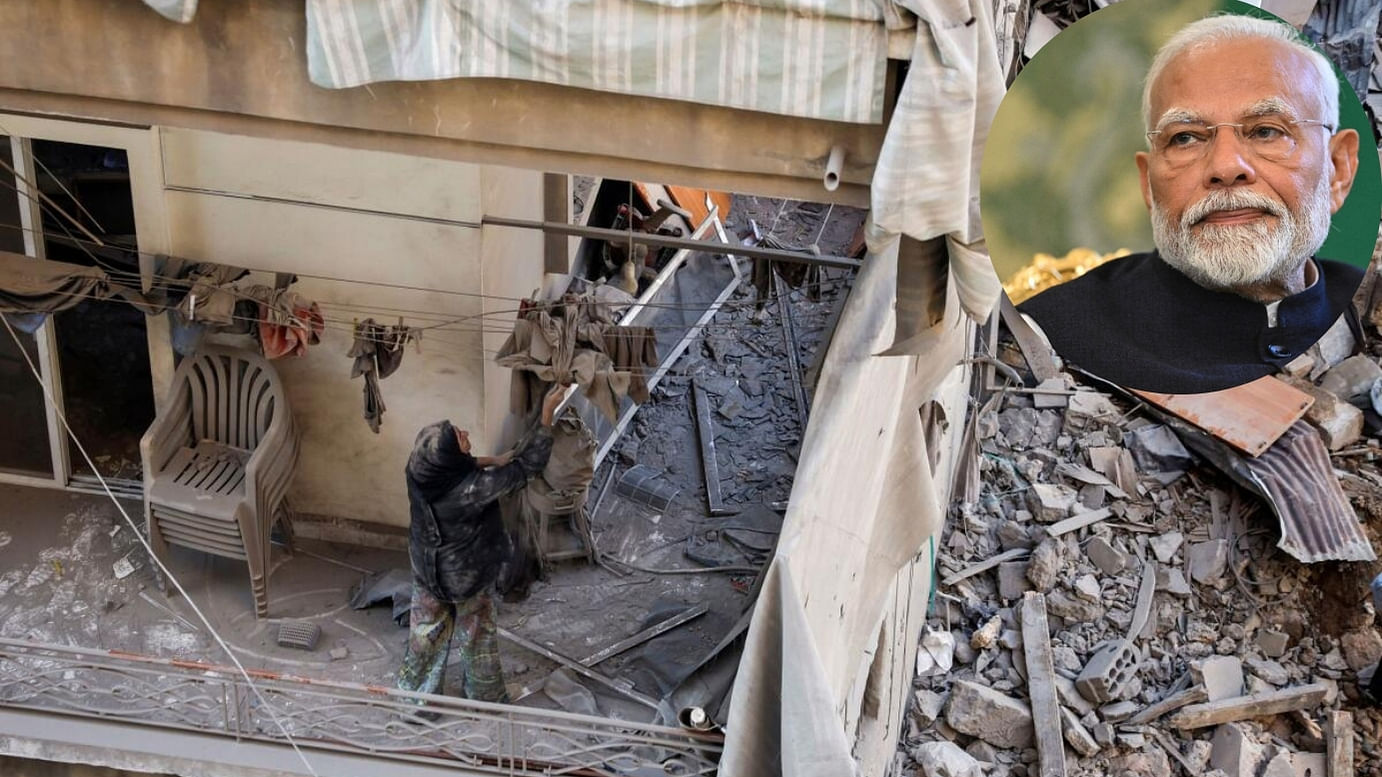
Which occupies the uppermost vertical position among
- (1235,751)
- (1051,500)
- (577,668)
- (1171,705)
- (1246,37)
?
(1246,37)

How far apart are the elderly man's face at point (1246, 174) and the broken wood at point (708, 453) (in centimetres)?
661

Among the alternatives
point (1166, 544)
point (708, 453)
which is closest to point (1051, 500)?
point (1166, 544)

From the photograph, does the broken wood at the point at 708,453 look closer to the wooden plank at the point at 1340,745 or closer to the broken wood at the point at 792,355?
the broken wood at the point at 792,355

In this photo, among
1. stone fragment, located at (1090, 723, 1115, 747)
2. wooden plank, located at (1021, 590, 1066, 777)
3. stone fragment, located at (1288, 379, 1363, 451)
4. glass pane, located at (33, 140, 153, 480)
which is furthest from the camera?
stone fragment, located at (1288, 379, 1363, 451)

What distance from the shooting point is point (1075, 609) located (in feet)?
43.7

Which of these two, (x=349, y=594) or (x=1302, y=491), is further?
(x=1302, y=491)

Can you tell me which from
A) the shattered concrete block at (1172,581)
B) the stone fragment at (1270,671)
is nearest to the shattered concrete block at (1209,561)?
the shattered concrete block at (1172,581)

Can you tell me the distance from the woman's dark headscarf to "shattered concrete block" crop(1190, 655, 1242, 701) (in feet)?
26.0

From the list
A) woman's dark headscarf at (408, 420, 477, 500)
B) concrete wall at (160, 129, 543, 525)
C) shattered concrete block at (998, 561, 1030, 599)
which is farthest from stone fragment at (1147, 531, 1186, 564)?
woman's dark headscarf at (408, 420, 477, 500)

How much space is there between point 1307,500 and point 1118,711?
9.73 ft

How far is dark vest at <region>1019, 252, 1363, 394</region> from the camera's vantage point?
4.08 m

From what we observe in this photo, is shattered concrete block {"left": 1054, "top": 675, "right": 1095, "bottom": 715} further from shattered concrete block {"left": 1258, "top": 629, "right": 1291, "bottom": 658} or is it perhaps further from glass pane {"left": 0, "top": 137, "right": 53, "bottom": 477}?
glass pane {"left": 0, "top": 137, "right": 53, "bottom": 477}

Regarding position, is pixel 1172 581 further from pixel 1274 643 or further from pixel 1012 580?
pixel 1012 580

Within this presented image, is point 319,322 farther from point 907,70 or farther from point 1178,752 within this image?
point 1178,752
